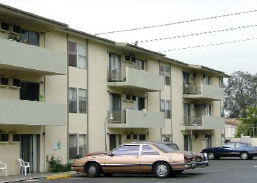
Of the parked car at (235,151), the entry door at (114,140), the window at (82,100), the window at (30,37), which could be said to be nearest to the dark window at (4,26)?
the window at (30,37)

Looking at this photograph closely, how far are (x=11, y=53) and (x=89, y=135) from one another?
9.14 meters

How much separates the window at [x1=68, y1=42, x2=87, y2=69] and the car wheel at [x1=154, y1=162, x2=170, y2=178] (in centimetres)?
982

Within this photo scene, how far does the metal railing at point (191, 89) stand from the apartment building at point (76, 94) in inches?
3.5

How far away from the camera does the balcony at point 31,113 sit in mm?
23480

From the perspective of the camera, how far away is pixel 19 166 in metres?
25.8

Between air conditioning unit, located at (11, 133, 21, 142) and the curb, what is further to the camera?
air conditioning unit, located at (11, 133, 21, 142)

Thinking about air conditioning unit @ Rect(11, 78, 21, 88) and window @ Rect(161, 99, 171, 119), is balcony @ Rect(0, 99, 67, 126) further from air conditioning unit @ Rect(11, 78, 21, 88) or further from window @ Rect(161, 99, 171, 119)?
window @ Rect(161, 99, 171, 119)

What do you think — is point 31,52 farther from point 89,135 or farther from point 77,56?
point 89,135

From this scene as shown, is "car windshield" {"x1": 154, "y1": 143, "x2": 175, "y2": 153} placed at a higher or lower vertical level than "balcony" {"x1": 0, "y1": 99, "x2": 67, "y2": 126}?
lower

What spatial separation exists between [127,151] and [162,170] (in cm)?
180

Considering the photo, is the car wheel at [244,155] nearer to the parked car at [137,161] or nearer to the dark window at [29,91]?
the parked car at [137,161]

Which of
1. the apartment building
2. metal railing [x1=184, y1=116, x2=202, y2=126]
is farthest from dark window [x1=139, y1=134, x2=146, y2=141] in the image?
metal railing [x1=184, y1=116, x2=202, y2=126]

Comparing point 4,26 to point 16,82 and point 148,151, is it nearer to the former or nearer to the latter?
point 16,82

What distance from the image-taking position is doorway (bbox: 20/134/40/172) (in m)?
26.5
